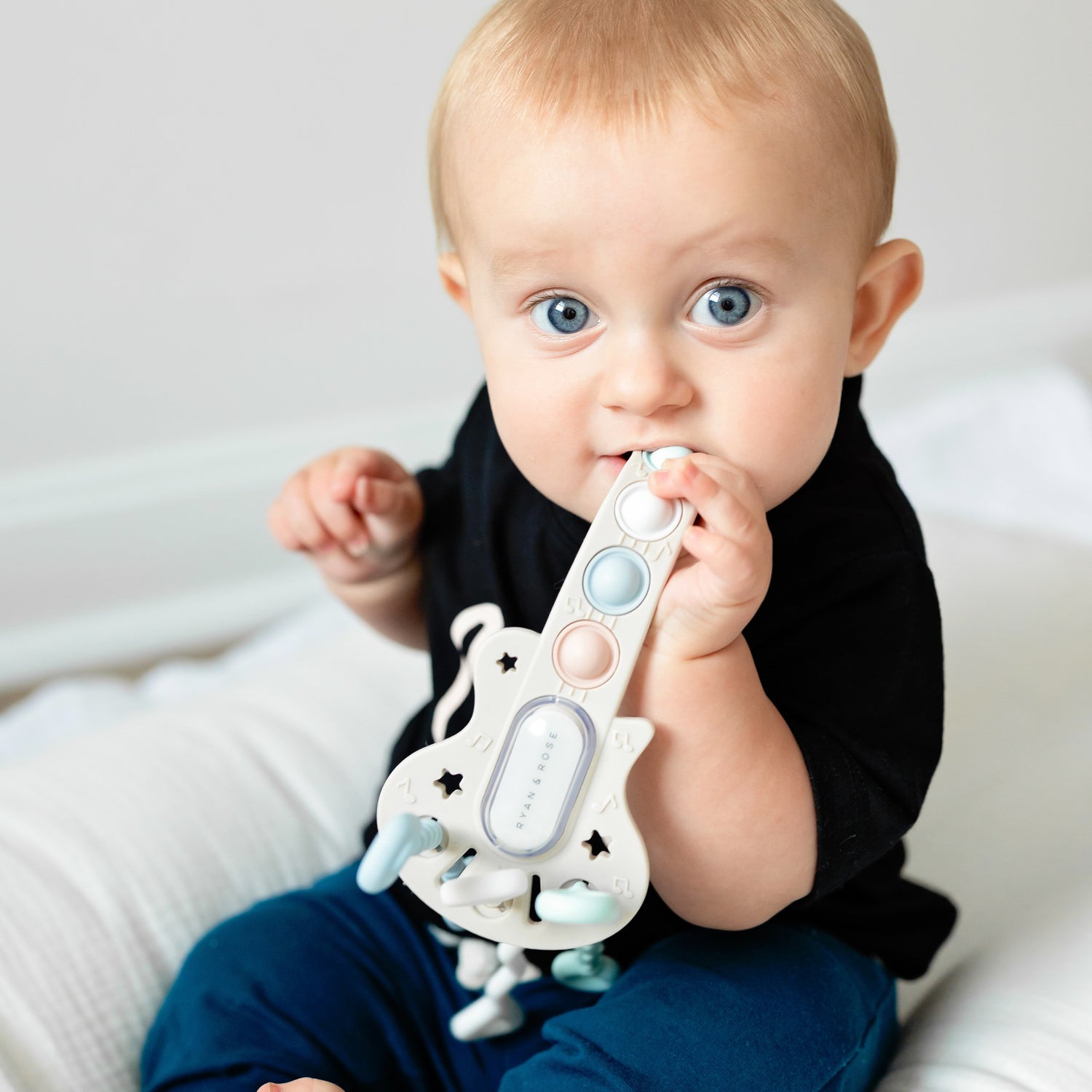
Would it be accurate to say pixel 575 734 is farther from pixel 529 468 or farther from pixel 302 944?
pixel 302 944

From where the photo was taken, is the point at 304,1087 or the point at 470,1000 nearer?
the point at 304,1087

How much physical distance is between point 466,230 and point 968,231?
1181 millimetres

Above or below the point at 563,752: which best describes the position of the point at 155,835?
below

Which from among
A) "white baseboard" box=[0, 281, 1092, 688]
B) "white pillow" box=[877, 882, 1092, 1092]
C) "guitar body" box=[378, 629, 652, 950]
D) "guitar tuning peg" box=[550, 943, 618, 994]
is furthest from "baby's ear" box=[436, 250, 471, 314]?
"white baseboard" box=[0, 281, 1092, 688]

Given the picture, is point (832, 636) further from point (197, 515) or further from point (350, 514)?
point (197, 515)

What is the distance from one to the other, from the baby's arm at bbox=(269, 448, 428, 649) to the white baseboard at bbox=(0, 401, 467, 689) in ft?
2.63

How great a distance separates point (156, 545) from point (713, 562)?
1215 millimetres

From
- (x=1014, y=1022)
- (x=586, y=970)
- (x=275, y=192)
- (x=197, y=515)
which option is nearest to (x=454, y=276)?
(x=586, y=970)

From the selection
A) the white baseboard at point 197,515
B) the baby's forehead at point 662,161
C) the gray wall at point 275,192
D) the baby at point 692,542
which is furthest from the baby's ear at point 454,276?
the white baseboard at point 197,515

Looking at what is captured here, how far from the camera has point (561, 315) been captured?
1.81 ft

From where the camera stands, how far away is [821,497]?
2.17 feet

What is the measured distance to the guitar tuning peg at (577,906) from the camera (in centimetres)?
51

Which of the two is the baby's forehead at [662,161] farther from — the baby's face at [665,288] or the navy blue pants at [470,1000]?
the navy blue pants at [470,1000]

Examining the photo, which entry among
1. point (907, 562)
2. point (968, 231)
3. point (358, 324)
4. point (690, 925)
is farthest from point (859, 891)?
point (968, 231)
